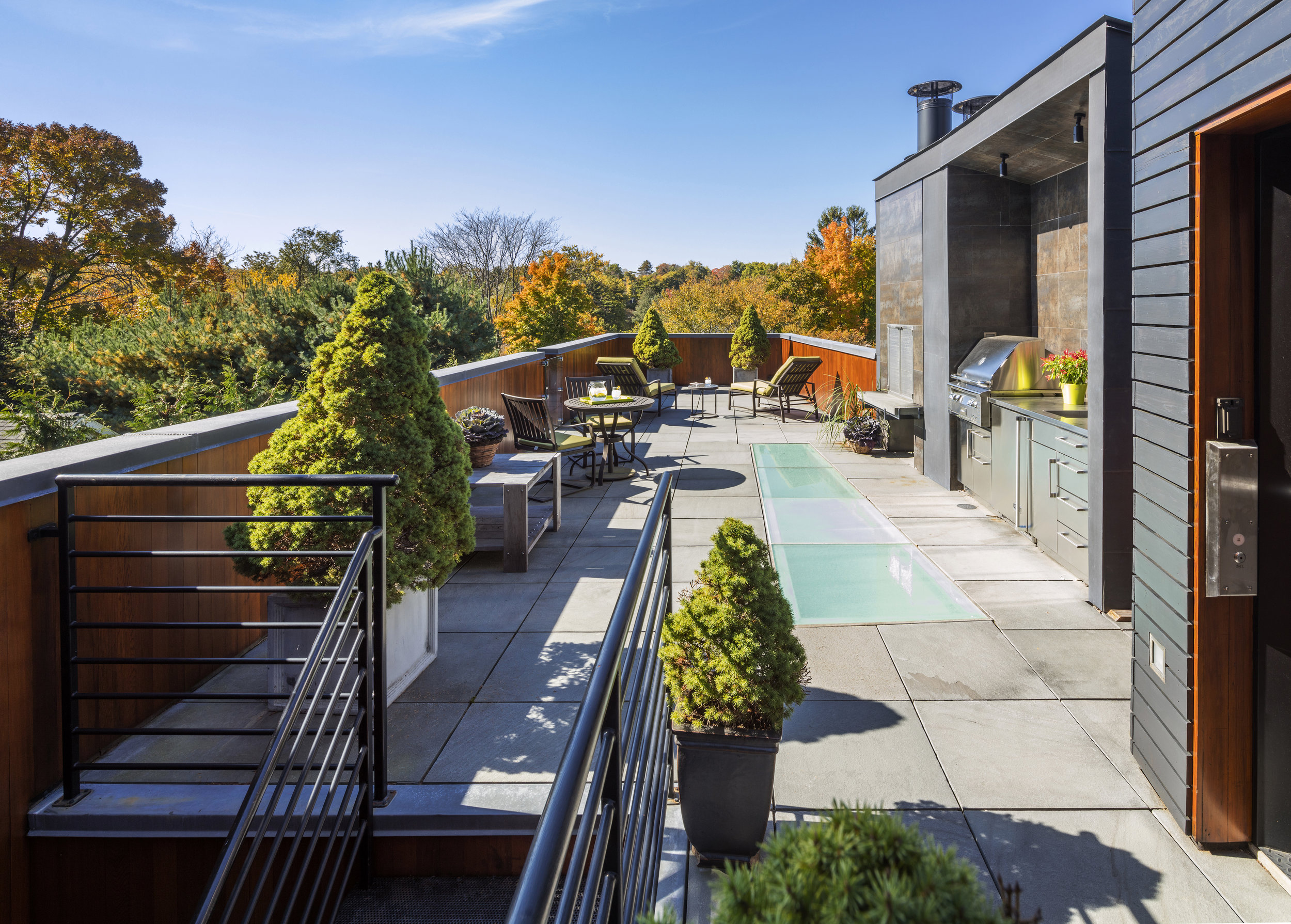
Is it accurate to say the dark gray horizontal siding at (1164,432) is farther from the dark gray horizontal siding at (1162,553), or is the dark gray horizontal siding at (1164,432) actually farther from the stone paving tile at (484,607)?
the stone paving tile at (484,607)

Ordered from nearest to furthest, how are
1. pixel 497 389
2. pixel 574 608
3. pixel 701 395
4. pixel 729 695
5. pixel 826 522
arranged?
1. pixel 729 695
2. pixel 574 608
3. pixel 826 522
4. pixel 497 389
5. pixel 701 395

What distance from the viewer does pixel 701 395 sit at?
17.9 meters

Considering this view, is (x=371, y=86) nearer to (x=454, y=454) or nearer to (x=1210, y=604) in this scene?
(x=454, y=454)

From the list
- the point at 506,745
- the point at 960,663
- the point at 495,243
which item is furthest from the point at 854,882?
the point at 495,243

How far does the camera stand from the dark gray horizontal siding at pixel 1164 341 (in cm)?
255

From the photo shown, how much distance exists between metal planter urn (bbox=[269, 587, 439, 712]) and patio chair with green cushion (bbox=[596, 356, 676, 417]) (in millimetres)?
9586

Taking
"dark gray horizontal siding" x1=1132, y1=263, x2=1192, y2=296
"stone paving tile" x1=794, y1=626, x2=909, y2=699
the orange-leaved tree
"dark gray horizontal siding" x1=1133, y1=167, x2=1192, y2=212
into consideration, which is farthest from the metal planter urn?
the orange-leaved tree

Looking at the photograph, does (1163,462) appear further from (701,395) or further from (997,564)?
(701,395)

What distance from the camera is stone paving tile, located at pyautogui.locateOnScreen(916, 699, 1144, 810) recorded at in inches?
112

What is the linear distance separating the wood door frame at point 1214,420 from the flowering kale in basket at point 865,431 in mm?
8188

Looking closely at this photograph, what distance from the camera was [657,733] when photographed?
7.68ft

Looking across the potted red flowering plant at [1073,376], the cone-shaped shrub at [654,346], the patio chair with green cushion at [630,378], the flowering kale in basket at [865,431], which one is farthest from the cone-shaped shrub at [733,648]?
the cone-shaped shrub at [654,346]

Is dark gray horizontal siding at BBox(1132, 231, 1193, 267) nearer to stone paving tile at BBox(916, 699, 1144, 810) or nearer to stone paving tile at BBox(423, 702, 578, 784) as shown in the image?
stone paving tile at BBox(916, 699, 1144, 810)

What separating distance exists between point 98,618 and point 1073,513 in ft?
17.9
